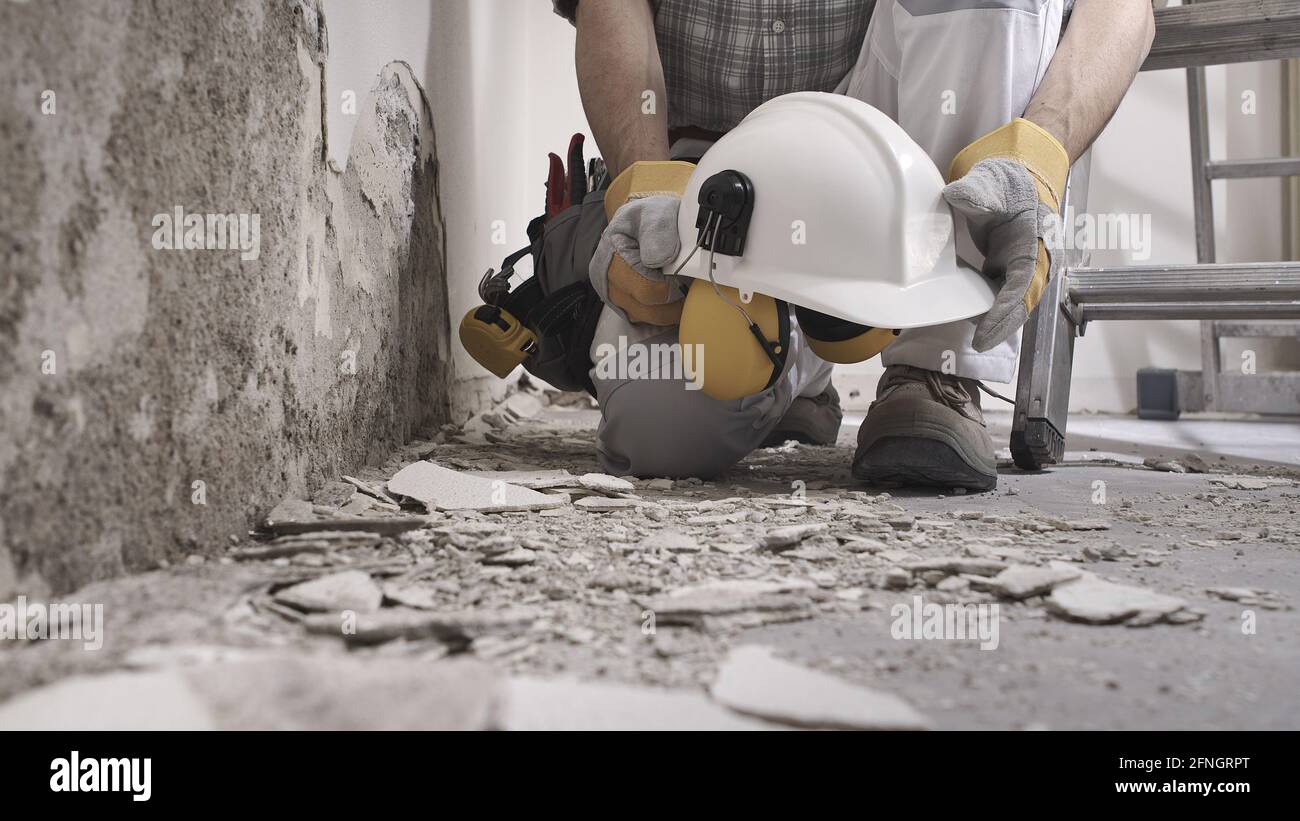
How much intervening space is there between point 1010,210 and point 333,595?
38.8 inches

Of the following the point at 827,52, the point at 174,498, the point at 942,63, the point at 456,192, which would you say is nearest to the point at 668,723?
the point at 174,498

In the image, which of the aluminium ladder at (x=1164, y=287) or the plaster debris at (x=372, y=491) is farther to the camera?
the aluminium ladder at (x=1164, y=287)

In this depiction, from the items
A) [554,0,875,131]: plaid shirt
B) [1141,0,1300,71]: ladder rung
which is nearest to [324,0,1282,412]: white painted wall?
[554,0,875,131]: plaid shirt

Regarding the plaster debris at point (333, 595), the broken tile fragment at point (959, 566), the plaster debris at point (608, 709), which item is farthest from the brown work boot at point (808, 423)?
the plaster debris at point (608, 709)

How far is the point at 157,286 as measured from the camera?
32.3 inches

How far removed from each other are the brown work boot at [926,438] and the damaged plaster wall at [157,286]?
799 millimetres

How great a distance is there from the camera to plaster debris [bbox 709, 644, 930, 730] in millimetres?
595

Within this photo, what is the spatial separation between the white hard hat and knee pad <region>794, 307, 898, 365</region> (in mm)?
141

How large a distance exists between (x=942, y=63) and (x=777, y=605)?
3.67 ft

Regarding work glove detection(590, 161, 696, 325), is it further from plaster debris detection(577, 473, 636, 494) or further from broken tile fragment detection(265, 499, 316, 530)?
broken tile fragment detection(265, 499, 316, 530)

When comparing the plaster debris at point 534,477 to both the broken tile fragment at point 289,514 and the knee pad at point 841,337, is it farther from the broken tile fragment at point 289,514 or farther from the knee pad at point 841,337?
the knee pad at point 841,337

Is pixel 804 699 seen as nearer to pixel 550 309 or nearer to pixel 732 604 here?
pixel 732 604

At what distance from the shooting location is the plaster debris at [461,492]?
3.96 feet
